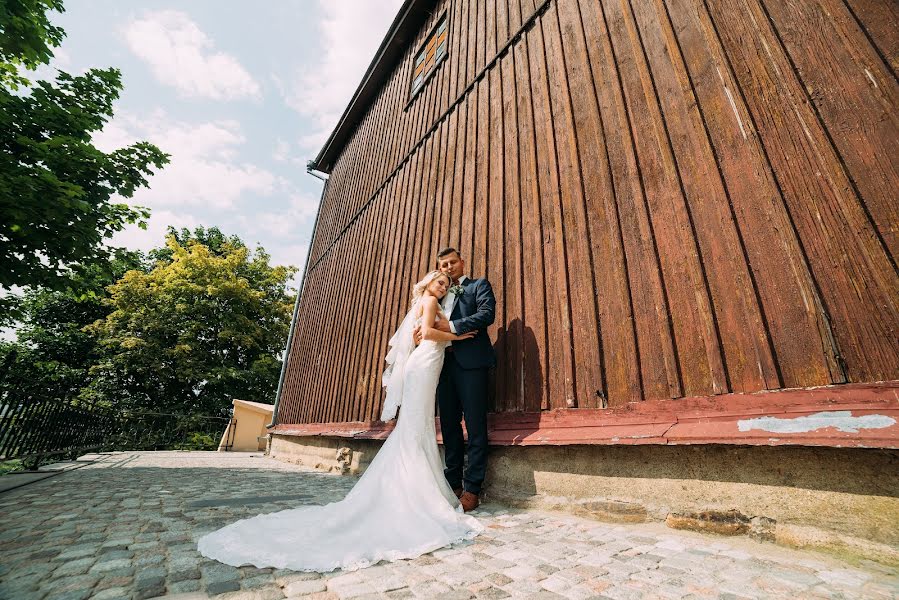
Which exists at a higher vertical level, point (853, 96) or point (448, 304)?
point (853, 96)

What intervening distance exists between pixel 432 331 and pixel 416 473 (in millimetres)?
1001

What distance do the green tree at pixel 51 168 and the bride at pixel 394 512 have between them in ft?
14.6

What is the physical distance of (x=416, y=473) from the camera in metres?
2.46

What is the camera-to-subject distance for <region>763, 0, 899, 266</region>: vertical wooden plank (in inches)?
62.6

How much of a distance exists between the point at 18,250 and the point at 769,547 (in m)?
7.48

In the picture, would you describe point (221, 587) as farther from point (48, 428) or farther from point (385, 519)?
point (48, 428)

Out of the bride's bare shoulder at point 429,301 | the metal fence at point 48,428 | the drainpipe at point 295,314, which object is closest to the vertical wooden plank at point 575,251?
the bride's bare shoulder at point 429,301

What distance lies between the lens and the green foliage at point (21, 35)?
4.63 meters

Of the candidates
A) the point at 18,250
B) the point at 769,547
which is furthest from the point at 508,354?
the point at 18,250

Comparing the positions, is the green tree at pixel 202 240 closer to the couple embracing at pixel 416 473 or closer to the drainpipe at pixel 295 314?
the drainpipe at pixel 295 314

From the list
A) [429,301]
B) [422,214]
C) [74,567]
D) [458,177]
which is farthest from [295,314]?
[74,567]

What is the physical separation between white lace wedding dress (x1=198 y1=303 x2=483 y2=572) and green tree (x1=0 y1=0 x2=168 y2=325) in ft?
14.9

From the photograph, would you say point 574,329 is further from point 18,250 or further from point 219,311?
point 219,311

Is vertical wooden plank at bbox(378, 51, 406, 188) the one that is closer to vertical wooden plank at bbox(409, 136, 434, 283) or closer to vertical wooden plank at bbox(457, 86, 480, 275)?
vertical wooden plank at bbox(409, 136, 434, 283)
